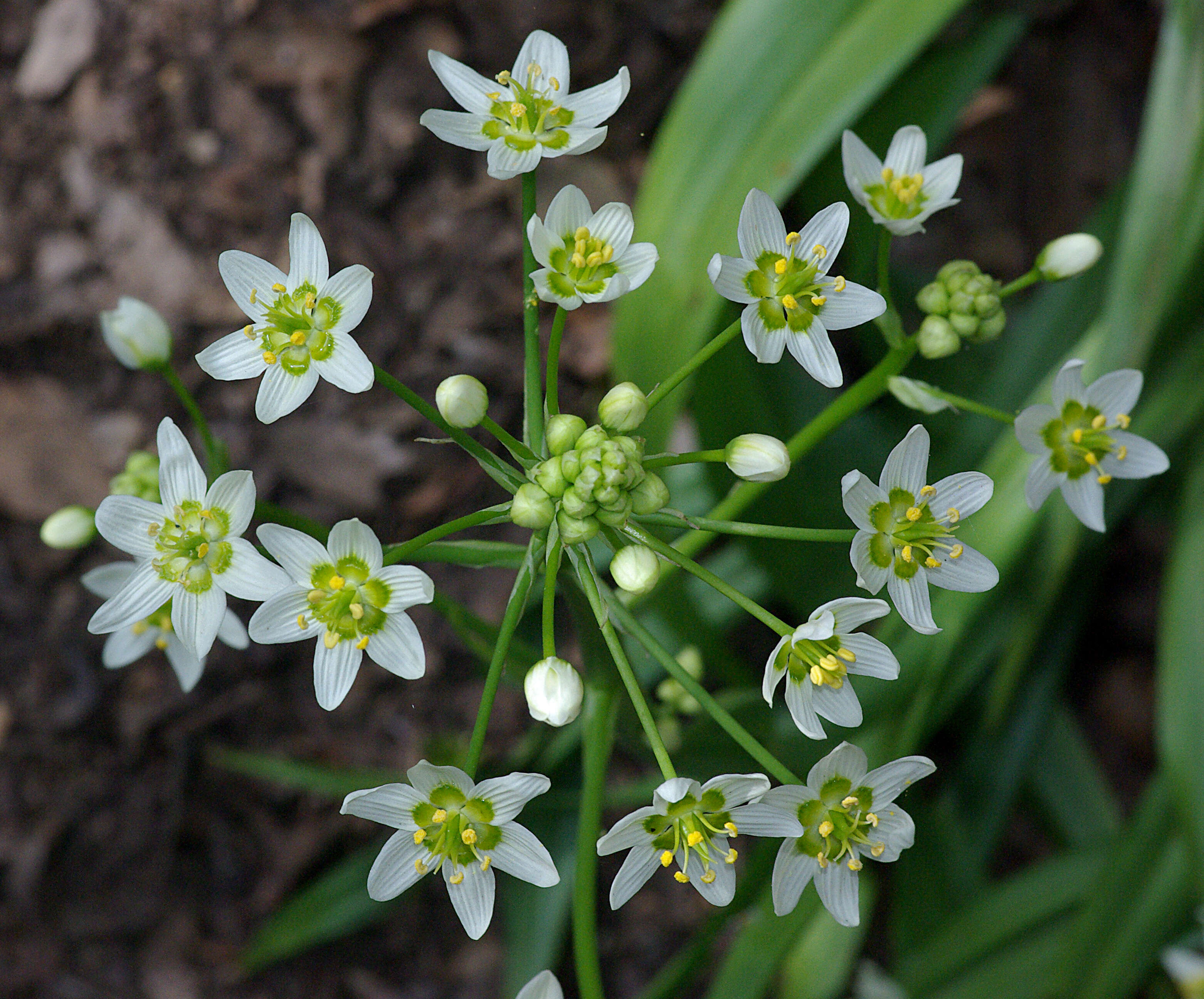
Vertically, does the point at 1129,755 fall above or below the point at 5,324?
above

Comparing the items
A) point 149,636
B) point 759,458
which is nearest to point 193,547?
point 149,636

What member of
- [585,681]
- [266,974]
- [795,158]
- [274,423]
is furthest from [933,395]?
[266,974]

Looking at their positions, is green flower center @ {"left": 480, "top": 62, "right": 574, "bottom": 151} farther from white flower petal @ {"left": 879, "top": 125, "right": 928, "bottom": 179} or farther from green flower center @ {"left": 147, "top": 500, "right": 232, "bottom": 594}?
green flower center @ {"left": 147, "top": 500, "right": 232, "bottom": 594}

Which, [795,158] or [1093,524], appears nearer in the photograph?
[1093,524]

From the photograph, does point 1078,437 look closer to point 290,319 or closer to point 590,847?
point 590,847

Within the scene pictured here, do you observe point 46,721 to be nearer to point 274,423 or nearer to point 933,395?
point 274,423

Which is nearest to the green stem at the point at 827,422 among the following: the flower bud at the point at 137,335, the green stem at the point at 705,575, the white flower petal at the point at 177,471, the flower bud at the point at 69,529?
the green stem at the point at 705,575

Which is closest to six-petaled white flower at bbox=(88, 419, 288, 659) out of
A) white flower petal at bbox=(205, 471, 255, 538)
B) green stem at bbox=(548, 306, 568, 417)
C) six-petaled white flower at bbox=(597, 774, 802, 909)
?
white flower petal at bbox=(205, 471, 255, 538)

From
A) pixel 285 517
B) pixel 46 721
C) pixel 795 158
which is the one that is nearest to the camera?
pixel 285 517
